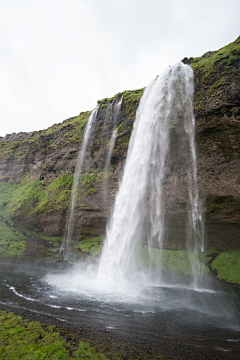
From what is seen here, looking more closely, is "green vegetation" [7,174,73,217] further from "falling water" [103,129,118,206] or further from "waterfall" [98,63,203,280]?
"waterfall" [98,63,203,280]

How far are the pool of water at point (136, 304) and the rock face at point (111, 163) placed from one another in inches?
269

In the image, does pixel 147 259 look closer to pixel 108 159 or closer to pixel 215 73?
pixel 108 159

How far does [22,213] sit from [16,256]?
5943 mm

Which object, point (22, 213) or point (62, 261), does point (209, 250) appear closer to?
point (62, 261)

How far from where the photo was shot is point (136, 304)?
9.41 metres

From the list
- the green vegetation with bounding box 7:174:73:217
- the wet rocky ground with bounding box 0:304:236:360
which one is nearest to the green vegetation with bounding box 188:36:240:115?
the wet rocky ground with bounding box 0:304:236:360

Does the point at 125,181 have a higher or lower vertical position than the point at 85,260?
higher

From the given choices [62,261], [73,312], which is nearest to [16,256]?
[62,261]

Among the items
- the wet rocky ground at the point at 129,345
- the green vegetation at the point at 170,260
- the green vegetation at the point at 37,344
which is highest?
the green vegetation at the point at 170,260

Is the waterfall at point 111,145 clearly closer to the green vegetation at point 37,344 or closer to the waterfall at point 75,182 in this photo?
the waterfall at point 75,182

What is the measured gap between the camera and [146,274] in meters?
16.2

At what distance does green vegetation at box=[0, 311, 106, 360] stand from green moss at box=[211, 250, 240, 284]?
1376 cm

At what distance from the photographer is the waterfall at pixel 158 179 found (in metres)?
15.9

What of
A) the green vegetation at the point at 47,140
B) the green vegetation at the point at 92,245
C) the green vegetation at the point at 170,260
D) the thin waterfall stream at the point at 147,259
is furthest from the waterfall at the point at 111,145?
the green vegetation at the point at 170,260
